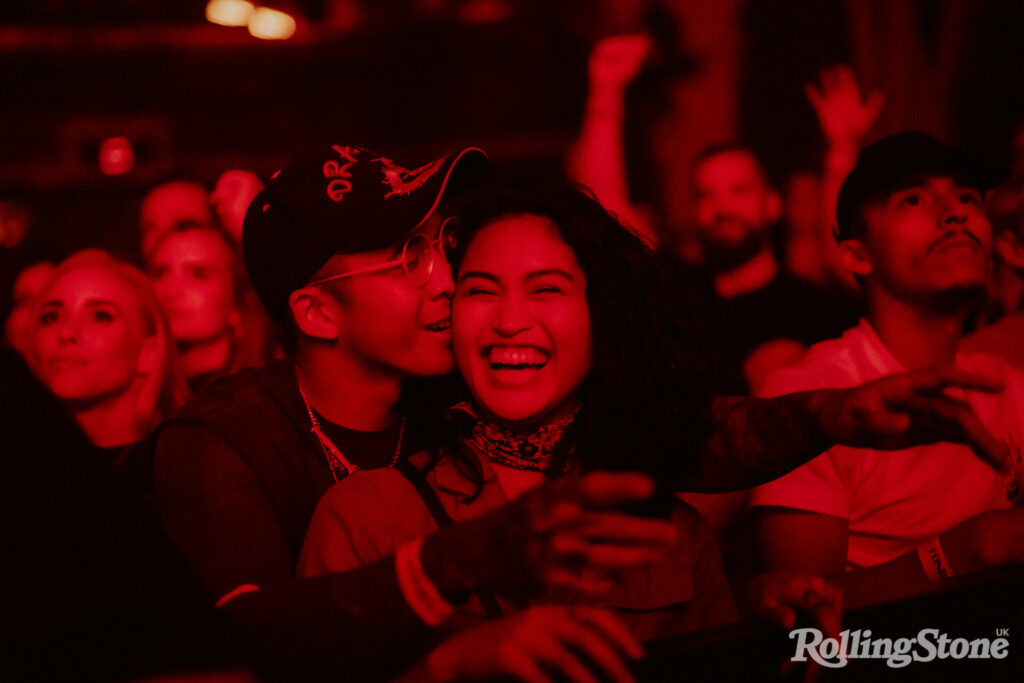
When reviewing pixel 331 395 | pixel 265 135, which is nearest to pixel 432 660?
pixel 331 395

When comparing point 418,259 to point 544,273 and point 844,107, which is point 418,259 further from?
point 844,107

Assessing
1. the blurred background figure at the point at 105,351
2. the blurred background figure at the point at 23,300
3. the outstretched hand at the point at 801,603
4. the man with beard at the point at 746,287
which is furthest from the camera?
the blurred background figure at the point at 23,300

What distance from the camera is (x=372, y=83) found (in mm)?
4621

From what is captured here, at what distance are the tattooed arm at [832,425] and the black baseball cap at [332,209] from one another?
669mm

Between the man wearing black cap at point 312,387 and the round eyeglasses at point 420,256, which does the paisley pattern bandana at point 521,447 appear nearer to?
the man wearing black cap at point 312,387

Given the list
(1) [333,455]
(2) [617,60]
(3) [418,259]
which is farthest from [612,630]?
(2) [617,60]

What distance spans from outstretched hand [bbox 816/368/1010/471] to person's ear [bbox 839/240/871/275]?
826mm

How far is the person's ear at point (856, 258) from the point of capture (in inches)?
81.1

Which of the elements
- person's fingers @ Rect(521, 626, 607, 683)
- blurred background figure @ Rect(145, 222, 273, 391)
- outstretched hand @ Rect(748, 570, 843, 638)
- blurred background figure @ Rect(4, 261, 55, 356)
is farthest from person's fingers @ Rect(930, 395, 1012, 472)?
blurred background figure @ Rect(4, 261, 55, 356)

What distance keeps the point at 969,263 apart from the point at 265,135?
389 cm

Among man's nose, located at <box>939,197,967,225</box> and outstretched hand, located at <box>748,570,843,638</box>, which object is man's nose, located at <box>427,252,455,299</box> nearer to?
outstretched hand, located at <box>748,570,843,638</box>

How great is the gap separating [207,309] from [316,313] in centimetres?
107

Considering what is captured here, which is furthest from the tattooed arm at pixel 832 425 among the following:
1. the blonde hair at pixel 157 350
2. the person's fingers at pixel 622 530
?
the blonde hair at pixel 157 350

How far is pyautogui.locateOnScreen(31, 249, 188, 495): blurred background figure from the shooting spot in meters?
2.35
